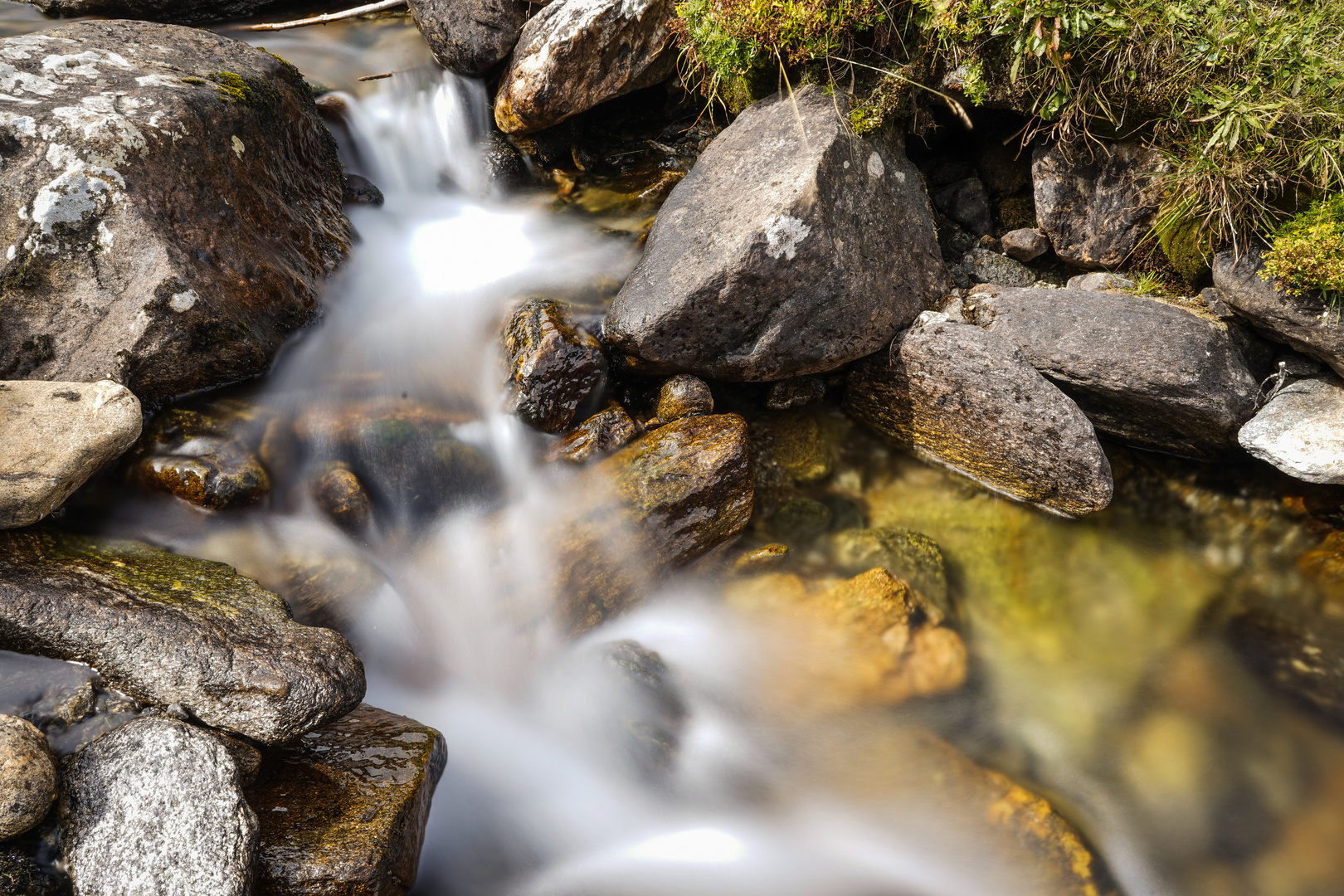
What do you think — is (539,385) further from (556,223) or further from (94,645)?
(94,645)

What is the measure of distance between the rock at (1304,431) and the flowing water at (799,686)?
0.79 m

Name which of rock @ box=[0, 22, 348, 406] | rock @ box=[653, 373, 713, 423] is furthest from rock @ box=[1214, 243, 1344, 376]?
rock @ box=[0, 22, 348, 406]

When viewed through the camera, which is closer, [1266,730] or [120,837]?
[120,837]

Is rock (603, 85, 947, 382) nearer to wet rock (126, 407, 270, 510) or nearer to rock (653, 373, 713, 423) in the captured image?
rock (653, 373, 713, 423)

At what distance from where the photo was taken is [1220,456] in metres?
5.23

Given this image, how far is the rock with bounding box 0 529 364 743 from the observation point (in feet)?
10.7

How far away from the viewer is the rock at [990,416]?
484 centimetres

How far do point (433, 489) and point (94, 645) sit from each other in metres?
2.12

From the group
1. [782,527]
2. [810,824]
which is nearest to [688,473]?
[782,527]

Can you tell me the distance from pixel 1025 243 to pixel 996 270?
295 millimetres

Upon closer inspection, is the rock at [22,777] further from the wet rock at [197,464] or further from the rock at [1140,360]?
the rock at [1140,360]

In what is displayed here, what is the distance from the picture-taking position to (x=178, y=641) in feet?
11.0

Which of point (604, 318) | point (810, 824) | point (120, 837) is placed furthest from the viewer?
point (604, 318)

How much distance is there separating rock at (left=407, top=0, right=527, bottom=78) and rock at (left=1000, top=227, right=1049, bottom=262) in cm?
514
